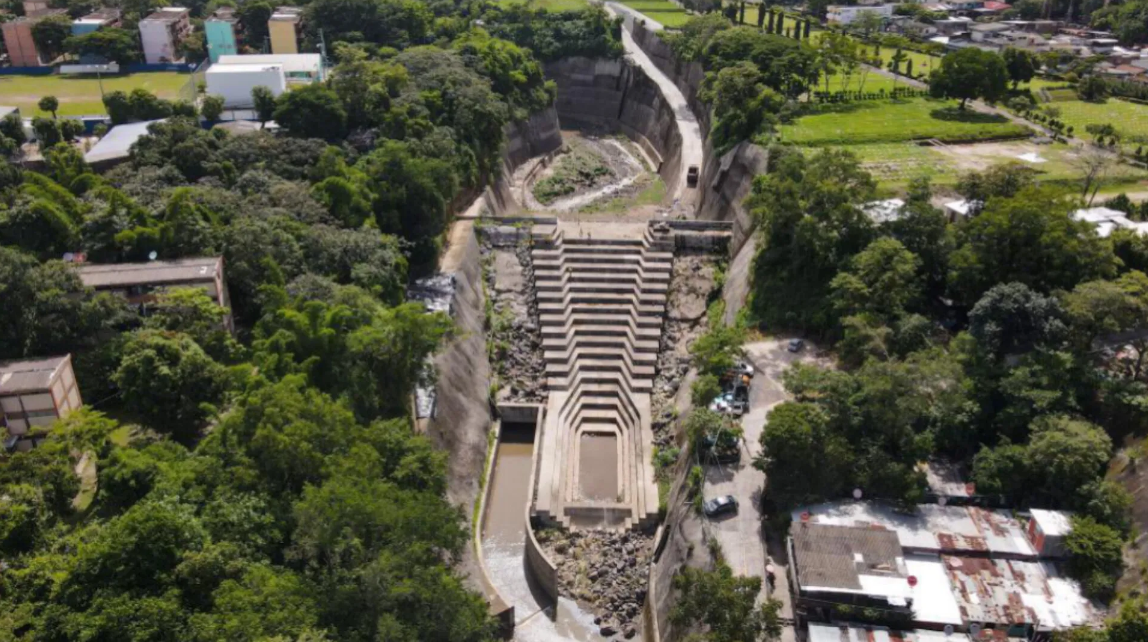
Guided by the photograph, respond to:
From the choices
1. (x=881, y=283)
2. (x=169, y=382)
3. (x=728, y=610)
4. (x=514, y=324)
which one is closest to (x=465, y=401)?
(x=514, y=324)

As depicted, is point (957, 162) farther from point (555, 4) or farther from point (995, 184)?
point (555, 4)

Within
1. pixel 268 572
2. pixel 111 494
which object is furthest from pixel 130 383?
pixel 268 572

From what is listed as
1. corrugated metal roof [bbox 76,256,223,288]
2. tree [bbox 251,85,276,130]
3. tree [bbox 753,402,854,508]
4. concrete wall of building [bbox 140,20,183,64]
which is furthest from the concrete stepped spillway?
concrete wall of building [bbox 140,20,183,64]

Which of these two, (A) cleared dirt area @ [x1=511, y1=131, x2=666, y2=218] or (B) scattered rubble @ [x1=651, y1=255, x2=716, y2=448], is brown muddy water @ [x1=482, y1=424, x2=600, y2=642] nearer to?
(B) scattered rubble @ [x1=651, y1=255, x2=716, y2=448]

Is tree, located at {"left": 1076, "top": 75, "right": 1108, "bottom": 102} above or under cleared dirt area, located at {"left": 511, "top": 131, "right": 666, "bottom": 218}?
above

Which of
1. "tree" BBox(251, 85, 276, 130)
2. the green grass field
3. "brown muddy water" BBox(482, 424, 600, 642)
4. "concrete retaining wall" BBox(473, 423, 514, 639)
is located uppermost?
"tree" BBox(251, 85, 276, 130)

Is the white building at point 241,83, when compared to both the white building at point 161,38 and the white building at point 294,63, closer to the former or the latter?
the white building at point 294,63

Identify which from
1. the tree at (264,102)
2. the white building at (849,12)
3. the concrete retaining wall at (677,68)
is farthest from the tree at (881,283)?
the white building at (849,12)
